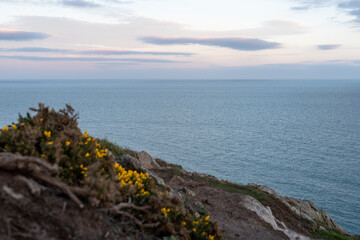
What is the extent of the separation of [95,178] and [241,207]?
13.2 metres

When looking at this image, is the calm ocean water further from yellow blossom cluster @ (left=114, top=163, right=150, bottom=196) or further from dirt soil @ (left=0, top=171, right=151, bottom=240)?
dirt soil @ (left=0, top=171, right=151, bottom=240)

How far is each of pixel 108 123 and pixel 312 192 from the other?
195 feet

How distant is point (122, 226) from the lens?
22.3 feet

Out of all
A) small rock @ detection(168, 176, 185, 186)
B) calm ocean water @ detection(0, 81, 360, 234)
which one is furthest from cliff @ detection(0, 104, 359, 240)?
calm ocean water @ detection(0, 81, 360, 234)

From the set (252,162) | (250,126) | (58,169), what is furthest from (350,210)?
(250,126)

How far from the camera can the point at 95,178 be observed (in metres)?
6.42

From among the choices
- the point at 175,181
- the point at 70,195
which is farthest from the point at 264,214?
the point at 70,195

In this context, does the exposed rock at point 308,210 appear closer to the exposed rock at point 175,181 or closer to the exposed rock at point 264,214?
the exposed rock at point 264,214

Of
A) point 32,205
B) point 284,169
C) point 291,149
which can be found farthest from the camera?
point 291,149

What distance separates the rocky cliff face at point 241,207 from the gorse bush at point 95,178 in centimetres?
419

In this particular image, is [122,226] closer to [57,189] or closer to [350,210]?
[57,189]

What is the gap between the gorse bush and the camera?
6682 mm

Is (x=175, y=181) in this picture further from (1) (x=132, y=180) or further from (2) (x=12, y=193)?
(2) (x=12, y=193)

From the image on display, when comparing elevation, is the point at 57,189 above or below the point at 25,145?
below
